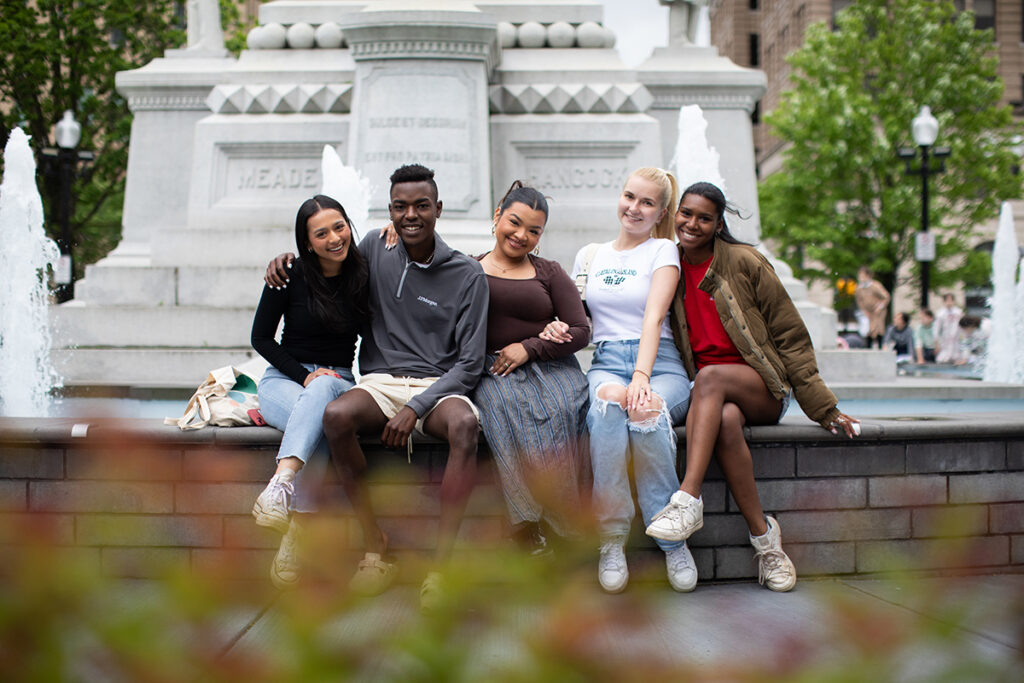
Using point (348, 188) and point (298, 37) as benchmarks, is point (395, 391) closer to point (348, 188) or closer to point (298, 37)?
point (348, 188)

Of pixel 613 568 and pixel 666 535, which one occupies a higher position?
pixel 666 535

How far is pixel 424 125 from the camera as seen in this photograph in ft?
34.8

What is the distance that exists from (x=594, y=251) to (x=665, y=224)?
1.23 feet

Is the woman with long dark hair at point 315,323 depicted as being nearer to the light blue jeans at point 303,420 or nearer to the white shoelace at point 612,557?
the light blue jeans at point 303,420

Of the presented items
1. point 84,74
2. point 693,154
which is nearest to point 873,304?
point 693,154

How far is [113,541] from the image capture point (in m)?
1.36

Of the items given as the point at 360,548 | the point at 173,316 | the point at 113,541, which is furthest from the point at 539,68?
the point at 113,541

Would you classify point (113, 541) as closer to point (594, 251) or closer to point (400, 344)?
point (400, 344)

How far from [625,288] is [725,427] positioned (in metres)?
0.85

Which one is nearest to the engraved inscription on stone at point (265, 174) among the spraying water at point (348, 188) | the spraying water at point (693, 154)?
the spraying water at point (348, 188)

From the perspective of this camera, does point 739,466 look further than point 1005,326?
No

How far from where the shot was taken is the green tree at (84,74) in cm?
2058

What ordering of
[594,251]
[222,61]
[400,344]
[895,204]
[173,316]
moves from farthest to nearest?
[895,204] < [222,61] < [173,316] < [594,251] < [400,344]

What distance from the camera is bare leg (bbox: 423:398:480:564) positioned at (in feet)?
12.9
